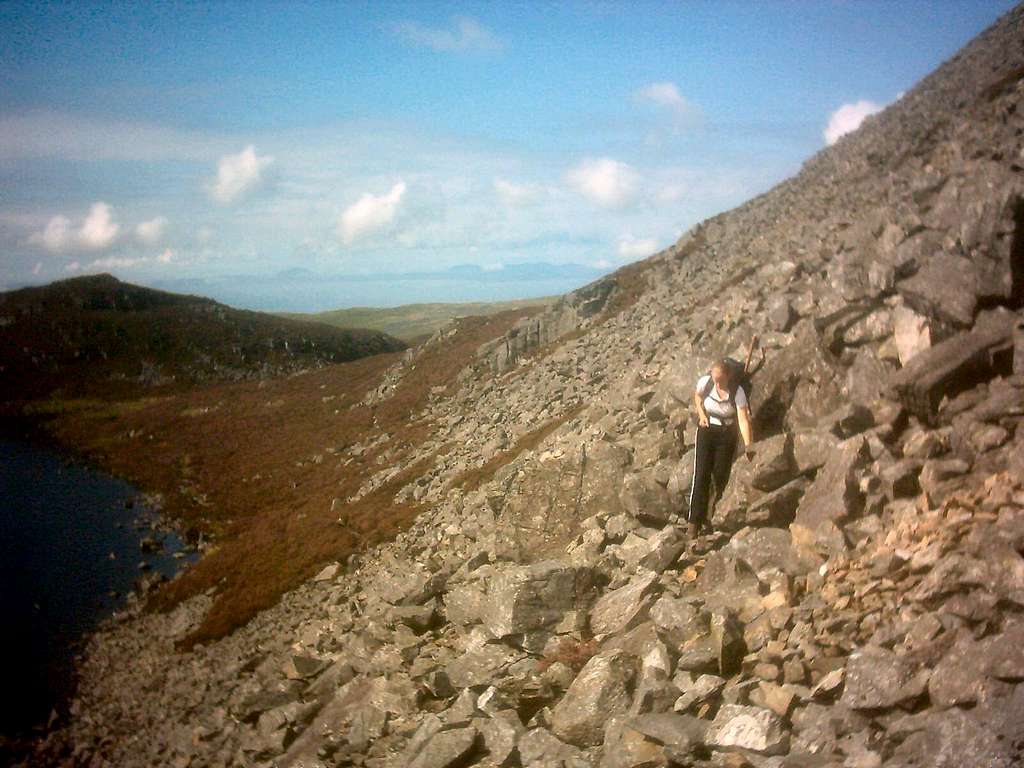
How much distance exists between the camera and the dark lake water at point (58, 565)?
1093 inches

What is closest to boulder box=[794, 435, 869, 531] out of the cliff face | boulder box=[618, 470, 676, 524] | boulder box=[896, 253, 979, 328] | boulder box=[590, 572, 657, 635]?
the cliff face

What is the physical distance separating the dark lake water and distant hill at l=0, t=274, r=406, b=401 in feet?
139

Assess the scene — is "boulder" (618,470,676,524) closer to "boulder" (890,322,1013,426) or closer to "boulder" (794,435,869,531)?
"boulder" (794,435,869,531)

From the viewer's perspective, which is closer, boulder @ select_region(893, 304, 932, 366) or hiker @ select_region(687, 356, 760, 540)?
boulder @ select_region(893, 304, 932, 366)

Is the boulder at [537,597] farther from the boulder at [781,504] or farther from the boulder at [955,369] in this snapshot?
the boulder at [955,369]

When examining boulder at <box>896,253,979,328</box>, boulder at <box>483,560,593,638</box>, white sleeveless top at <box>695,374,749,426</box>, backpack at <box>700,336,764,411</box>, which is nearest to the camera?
boulder at <box>896,253,979,328</box>

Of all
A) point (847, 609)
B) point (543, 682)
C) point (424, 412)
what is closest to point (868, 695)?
point (847, 609)

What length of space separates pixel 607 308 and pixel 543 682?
4169cm

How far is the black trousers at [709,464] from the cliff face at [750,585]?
1.80 feet

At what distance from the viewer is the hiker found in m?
11.5

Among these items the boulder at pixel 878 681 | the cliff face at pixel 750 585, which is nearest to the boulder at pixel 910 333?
the cliff face at pixel 750 585

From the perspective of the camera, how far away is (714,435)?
38.2ft

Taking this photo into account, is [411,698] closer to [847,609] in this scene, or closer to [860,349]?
[847,609]

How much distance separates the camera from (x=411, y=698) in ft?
41.3
